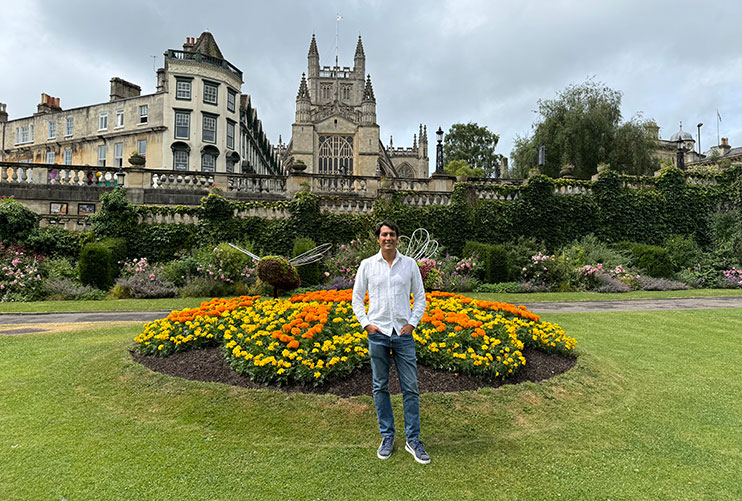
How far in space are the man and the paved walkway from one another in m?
8.46

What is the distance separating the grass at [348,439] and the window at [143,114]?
3346cm

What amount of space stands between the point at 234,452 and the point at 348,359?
171cm

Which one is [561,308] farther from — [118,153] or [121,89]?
[121,89]

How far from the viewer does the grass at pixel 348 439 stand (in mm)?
3334

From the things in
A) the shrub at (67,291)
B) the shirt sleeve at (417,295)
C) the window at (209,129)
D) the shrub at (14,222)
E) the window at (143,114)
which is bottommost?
the shrub at (67,291)

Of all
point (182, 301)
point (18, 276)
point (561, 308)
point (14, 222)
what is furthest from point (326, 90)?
point (561, 308)

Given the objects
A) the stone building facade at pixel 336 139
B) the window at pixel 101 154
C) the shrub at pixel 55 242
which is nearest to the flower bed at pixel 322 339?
the shrub at pixel 55 242

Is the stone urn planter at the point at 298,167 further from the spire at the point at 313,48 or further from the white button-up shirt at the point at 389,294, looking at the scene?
the spire at the point at 313,48

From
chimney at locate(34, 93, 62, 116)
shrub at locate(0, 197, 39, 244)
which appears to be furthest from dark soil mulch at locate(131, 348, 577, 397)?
chimney at locate(34, 93, 62, 116)

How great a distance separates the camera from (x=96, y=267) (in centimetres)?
1440

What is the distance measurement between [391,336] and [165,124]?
35.9m

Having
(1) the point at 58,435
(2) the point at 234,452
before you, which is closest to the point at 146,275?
(1) the point at 58,435

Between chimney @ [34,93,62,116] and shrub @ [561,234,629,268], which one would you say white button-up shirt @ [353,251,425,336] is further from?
chimney @ [34,93,62,116]

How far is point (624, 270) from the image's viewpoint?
→ 17453mm
